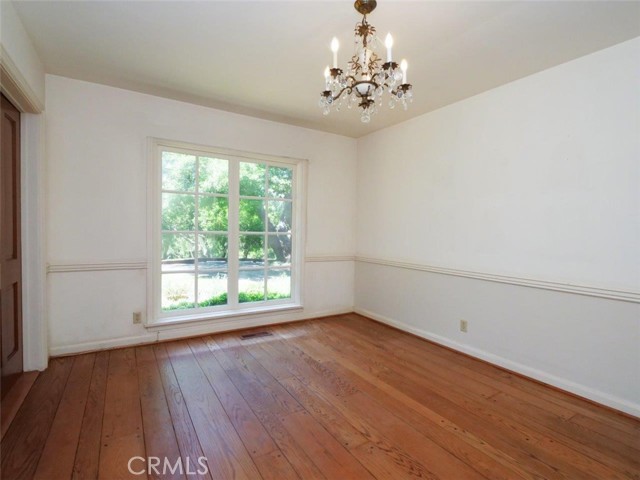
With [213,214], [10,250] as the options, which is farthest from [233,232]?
[10,250]

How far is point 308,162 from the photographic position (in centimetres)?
406

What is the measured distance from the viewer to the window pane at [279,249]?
12.9 feet

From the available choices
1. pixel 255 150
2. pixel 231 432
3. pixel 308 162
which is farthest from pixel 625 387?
pixel 255 150

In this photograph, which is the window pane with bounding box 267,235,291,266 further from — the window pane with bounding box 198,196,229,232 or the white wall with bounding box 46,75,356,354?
the white wall with bounding box 46,75,356,354

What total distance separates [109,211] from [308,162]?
2232 millimetres

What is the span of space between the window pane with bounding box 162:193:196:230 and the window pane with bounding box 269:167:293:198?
3.09 feet

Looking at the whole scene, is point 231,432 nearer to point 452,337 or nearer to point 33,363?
point 33,363

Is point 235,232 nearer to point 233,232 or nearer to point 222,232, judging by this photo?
point 233,232

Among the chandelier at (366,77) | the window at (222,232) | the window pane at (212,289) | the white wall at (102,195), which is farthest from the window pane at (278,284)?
the chandelier at (366,77)

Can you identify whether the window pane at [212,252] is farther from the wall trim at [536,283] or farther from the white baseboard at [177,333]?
the wall trim at [536,283]

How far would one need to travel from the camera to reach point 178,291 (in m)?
3.38

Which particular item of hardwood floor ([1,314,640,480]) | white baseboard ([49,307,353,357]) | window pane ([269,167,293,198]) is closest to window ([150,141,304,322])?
window pane ([269,167,293,198])

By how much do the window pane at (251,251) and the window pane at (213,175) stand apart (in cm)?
61

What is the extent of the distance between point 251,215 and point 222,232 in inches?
15.6
